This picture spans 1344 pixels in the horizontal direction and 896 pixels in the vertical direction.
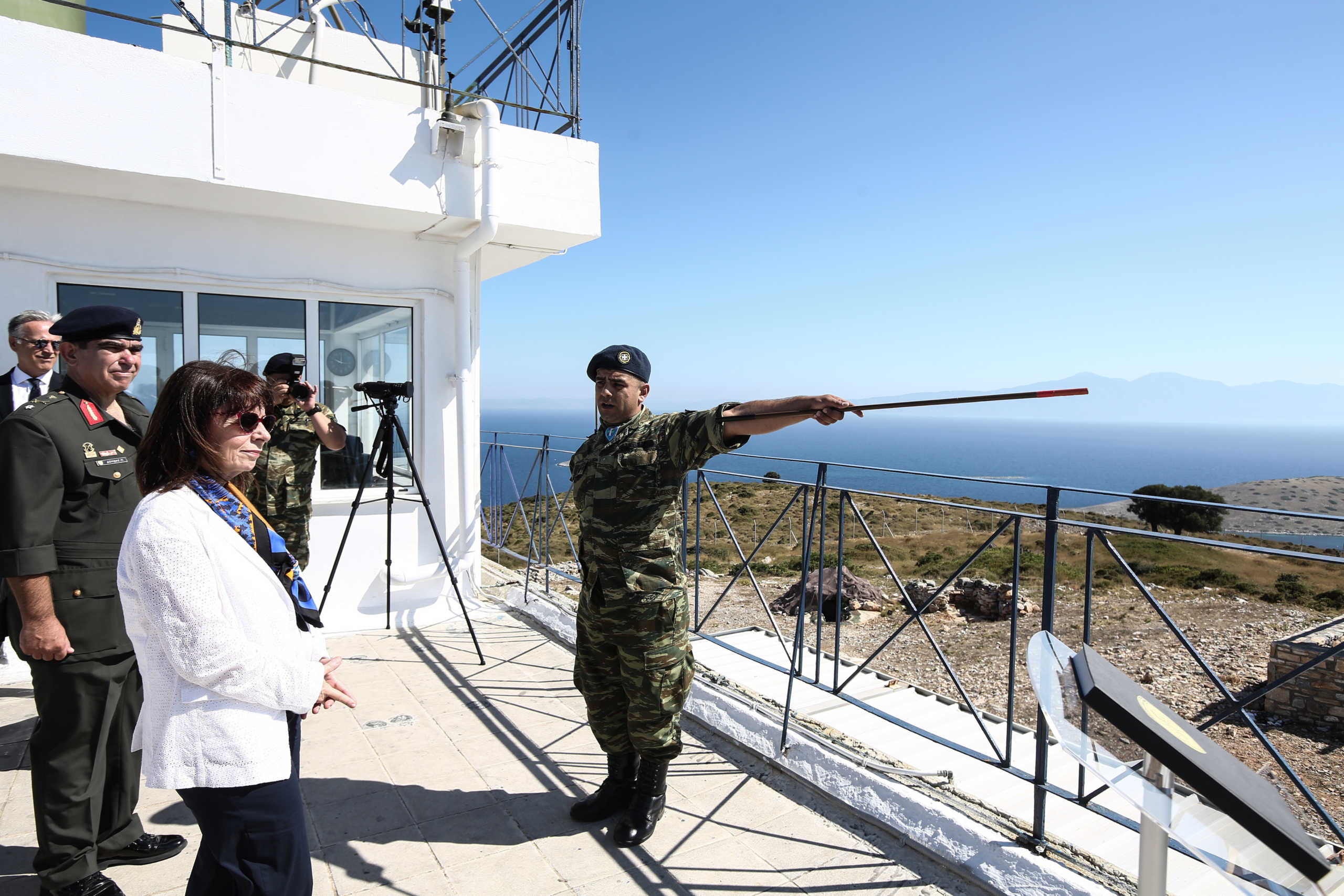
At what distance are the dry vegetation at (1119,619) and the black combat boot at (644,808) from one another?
1.19 meters

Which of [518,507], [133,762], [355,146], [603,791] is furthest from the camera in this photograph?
[518,507]

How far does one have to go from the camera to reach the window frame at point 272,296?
4174 millimetres

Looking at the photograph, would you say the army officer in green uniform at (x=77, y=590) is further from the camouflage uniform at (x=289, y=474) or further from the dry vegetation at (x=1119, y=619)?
the dry vegetation at (x=1119, y=619)

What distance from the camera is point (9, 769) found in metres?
2.97

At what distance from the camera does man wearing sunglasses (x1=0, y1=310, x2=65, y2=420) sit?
2789 millimetres

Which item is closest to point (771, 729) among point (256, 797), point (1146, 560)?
point (256, 797)

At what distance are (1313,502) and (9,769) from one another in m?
60.6

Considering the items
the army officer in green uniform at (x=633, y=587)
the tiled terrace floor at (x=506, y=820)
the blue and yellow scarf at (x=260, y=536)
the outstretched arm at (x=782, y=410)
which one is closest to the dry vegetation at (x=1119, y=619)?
the outstretched arm at (x=782, y=410)

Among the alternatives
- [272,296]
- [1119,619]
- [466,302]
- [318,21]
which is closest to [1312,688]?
[1119,619]

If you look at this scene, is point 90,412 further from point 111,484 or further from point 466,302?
point 466,302

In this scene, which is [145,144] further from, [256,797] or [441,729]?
[256,797]

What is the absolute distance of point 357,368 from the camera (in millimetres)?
5082

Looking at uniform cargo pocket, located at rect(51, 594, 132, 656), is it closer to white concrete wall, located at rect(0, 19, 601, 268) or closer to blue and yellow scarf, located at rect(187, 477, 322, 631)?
blue and yellow scarf, located at rect(187, 477, 322, 631)

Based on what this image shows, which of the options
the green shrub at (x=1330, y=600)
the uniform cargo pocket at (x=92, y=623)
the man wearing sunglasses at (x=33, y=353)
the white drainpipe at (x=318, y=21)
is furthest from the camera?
the green shrub at (x=1330, y=600)
